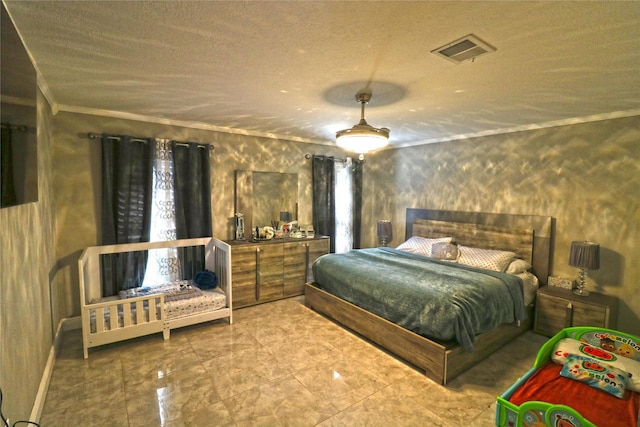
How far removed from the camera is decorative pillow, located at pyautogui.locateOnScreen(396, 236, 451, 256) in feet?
13.7

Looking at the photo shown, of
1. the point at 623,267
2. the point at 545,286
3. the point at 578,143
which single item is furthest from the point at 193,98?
the point at 623,267

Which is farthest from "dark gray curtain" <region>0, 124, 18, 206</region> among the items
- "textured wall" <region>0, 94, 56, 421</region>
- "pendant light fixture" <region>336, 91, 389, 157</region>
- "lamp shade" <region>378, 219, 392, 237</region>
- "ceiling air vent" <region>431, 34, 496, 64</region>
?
"lamp shade" <region>378, 219, 392, 237</region>

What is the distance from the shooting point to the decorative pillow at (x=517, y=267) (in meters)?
3.37

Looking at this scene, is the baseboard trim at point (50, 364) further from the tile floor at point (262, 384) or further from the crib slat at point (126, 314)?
the crib slat at point (126, 314)

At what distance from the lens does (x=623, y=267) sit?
9.84ft

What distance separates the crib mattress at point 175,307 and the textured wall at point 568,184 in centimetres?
336

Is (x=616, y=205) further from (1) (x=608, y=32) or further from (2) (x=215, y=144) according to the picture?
(2) (x=215, y=144)

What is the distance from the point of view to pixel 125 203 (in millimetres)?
3371

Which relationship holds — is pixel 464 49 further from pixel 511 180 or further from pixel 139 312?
pixel 139 312

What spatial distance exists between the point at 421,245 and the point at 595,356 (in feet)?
7.73

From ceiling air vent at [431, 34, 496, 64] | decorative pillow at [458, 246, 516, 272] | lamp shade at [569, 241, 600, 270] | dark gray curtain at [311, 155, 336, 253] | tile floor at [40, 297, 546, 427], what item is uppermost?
ceiling air vent at [431, 34, 496, 64]

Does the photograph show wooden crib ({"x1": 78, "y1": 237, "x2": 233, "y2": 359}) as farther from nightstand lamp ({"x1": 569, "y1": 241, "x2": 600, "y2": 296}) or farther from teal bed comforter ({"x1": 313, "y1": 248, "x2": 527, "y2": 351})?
nightstand lamp ({"x1": 569, "y1": 241, "x2": 600, "y2": 296})

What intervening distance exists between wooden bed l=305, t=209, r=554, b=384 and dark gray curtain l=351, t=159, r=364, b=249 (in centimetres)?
94

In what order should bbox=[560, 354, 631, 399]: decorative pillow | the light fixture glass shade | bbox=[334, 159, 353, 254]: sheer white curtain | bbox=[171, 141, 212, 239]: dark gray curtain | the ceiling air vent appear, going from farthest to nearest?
bbox=[334, 159, 353, 254]: sheer white curtain, bbox=[171, 141, 212, 239]: dark gray curtain, the light fixture glass shade, bbox=[560, 354, 631, 399]: decorative pillow, the ceiling air vent
